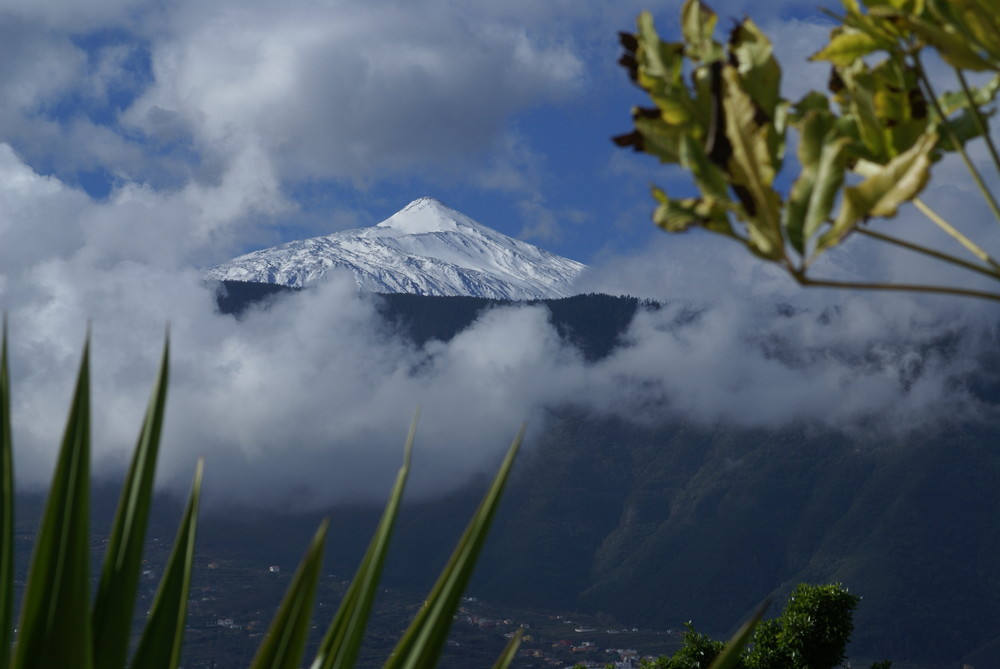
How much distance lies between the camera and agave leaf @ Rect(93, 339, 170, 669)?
1533 mm

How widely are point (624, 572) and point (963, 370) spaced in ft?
231

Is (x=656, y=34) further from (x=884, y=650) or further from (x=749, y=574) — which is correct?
(x=749, y=574)

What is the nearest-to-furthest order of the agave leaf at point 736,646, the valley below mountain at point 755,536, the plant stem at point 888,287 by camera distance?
the plant stem at point 888,287, the agave leaf at point 736,646, the valley below mountain at point 755,536

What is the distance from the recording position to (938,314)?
190 m

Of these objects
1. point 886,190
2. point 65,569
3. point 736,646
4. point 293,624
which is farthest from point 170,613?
point 886,190

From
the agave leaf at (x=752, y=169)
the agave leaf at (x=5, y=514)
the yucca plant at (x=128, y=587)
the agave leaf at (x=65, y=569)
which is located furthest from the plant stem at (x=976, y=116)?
the agave leaf at (x=5, y=514)

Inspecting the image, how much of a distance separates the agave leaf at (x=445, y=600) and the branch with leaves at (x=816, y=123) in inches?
21.4

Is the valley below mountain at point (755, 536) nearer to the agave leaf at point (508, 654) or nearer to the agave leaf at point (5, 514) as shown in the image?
the agave leaf at point (508, 654)

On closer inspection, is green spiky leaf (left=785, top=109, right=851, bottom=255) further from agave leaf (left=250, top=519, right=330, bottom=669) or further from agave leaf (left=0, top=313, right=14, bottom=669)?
agave leaf (left=0, top=313, right=14, bottom=669)

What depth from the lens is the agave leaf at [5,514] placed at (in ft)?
5.12

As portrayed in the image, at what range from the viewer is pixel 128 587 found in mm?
1560

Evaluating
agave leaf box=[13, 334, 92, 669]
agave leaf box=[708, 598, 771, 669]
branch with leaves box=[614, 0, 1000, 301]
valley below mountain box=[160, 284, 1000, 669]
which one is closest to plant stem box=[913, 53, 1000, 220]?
branch with leaves box=[614, 0, 1000, 301]

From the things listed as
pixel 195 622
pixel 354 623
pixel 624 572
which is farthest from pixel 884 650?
pixel 354 623

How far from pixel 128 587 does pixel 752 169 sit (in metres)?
1.14
